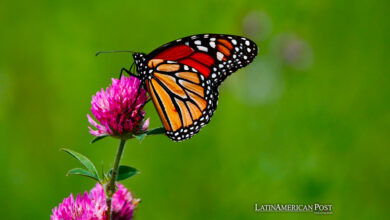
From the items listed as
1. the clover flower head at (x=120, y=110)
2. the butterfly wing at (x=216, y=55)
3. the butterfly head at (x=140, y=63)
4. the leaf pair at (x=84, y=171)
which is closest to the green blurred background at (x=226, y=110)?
the butterfly wing at (x=216, y=55)

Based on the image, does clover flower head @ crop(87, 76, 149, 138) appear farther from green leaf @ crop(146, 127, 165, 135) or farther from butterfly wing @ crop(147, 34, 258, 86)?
butterfly wing @ crop(147, 34, 258, 86)

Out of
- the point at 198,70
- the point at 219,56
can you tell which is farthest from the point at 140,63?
the point at 219,56

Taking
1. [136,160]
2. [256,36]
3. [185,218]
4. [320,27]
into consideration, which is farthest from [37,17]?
[320,27]

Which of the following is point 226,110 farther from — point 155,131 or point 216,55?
point 155,131

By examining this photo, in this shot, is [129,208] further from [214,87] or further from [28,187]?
[28,187]

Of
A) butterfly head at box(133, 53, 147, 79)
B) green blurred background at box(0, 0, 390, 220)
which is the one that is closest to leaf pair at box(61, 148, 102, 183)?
butterfly head at box(133, 53, 147, 79)

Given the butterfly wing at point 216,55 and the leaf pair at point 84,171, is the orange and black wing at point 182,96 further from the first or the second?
the leaf pair at point 84,171
